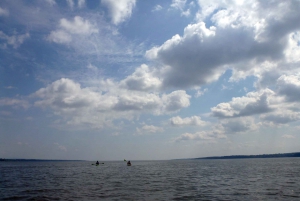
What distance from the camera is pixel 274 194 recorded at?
2962 cm

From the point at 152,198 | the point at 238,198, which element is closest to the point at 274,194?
the point at 238,198

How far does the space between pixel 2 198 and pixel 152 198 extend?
1786 centimetres

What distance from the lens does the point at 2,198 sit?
1162 inches

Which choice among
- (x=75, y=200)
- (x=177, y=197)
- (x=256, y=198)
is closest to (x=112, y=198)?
(x=75, y=200)

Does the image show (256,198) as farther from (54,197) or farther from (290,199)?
(54,197)

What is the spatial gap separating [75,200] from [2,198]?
940 centimetres

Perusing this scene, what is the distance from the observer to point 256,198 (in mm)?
27422

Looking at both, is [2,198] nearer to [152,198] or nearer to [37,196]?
[37,196]

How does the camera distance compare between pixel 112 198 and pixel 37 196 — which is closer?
pixel 112 198

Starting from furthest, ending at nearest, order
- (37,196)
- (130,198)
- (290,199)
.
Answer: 1. (37,196)
2. (130,198)
3. (290,199)

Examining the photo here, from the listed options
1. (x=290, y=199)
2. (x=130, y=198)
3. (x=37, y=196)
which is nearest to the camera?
(x=290, y=199)

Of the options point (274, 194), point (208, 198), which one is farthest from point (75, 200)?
point (274, 194)

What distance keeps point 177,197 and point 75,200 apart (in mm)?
11501

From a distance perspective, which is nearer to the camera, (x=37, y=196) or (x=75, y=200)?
(x=75, y=200)
